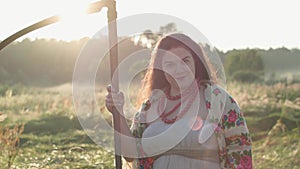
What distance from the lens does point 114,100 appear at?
252 centimetres

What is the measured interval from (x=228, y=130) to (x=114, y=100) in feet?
1.58

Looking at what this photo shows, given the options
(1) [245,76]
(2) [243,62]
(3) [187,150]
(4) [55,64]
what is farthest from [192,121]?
(2) [243,62]

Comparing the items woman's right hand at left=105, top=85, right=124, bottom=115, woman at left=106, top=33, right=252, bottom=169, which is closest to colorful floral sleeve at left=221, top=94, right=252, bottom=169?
woman at left=106, top=33, right=252, bottom=169

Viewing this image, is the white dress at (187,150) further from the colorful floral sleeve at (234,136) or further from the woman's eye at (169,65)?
the woman's eye at (169,65)

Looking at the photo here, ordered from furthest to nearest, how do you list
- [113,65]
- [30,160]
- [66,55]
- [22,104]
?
[66,55]
[22,104]
[30,160]
[113,65]

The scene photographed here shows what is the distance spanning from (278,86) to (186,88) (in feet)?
22.8

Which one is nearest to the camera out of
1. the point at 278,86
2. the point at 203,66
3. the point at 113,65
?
the point at 113,65

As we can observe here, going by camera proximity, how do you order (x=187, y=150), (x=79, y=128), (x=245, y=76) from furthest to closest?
(x=245, y=76) < (x=79, y=128) < (x=187, y=150)

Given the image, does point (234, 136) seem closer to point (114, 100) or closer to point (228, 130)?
point (228, 130)

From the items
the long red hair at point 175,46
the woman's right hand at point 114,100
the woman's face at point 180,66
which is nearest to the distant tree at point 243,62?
the long red hair at point 175,46

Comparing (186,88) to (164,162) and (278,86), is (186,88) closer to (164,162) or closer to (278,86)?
(164,162)

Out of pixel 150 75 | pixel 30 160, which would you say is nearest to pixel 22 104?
pixel 30 160

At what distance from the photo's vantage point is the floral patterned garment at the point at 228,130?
2637 mm

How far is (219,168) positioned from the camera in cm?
265
